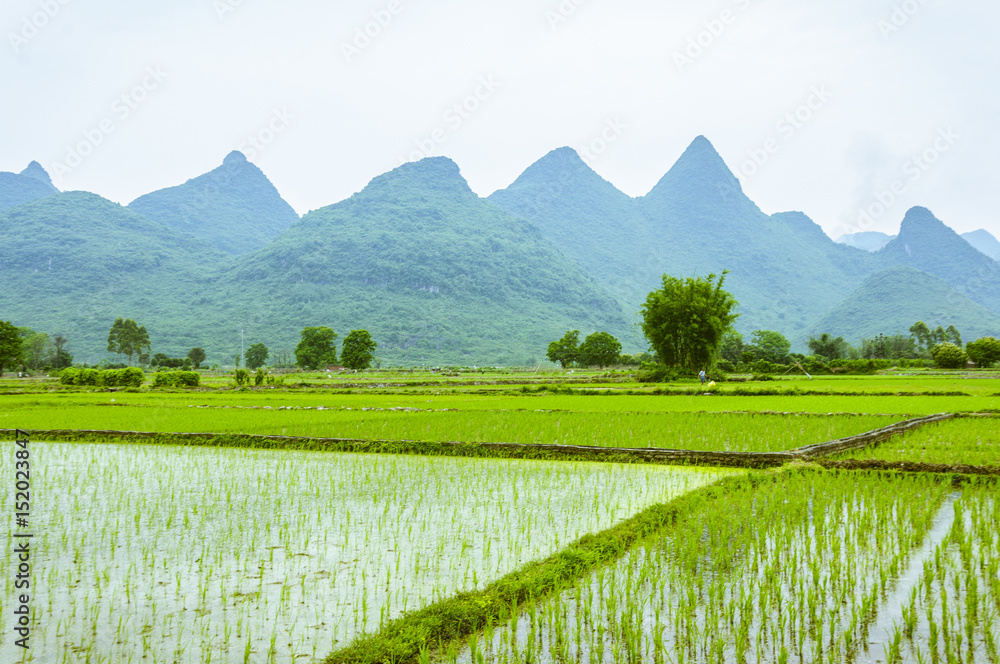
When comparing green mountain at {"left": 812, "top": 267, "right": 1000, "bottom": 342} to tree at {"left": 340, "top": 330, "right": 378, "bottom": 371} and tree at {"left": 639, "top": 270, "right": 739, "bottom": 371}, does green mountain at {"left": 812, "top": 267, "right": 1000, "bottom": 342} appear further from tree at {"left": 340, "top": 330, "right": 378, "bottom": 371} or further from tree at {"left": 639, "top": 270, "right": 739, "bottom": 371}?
tree at {"left": 639, "top": 270, "right": 739, "bottom": 371}

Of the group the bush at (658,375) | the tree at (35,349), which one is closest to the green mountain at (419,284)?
the tree at (35,349)

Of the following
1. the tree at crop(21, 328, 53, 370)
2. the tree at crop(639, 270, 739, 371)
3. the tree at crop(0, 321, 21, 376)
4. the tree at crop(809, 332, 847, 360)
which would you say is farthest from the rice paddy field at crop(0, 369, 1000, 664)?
the tree at crop(21, 328, 53, 370)

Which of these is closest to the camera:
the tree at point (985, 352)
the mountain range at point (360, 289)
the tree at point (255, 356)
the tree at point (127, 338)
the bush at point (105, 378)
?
the bush at point (105, 378)

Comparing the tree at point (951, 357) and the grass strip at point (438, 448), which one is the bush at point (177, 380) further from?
the tree at point (951, 357)

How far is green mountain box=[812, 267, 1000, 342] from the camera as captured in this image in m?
142

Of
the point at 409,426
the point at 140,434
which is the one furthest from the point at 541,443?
the point at 140,434

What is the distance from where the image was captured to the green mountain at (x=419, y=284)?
426ft

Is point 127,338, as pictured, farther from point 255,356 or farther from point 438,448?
point 438,448

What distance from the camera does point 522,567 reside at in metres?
5.22

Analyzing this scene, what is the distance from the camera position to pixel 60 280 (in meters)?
136

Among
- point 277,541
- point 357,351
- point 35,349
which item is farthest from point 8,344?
point 277,541

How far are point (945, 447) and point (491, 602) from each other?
1053 cm

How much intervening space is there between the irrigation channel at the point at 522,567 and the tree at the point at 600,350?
68.6 m

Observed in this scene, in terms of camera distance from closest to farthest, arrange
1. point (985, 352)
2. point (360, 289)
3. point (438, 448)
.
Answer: point (438, 448)
point (985, 352)
point (360, 289)
